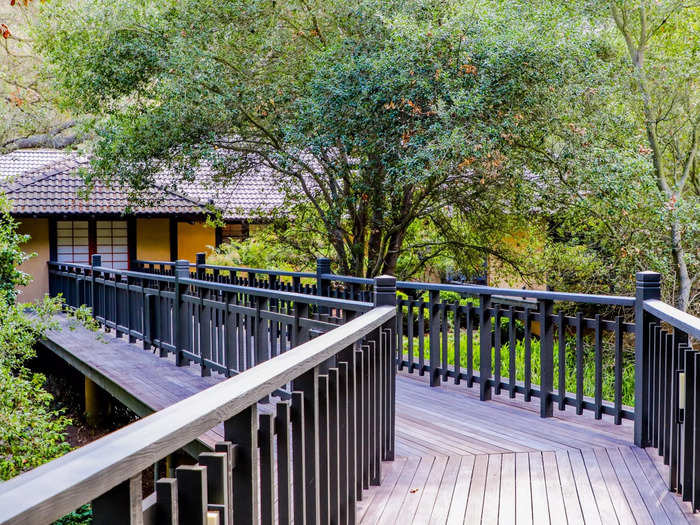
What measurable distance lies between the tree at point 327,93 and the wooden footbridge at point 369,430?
8.37 feet

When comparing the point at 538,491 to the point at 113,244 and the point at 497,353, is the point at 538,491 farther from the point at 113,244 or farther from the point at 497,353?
the point at 113,244

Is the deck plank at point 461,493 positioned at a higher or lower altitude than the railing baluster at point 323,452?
lower

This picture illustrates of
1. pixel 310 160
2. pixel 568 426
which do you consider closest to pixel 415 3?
pixel 310 160

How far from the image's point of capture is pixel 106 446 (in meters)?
1.27

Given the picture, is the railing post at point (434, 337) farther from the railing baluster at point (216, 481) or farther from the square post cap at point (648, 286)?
the railing baluster at point (216, 481)

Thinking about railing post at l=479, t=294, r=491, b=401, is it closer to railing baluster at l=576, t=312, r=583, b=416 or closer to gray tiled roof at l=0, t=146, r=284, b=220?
railing baluster at l=576, t=312, r=583, b=416

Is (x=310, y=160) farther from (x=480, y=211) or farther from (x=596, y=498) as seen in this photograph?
(x=596, y=498)

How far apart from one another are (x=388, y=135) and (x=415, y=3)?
1907mm

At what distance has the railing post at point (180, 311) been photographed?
758cm

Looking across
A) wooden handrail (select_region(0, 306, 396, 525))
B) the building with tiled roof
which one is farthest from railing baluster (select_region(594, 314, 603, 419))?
the building with tiled roof

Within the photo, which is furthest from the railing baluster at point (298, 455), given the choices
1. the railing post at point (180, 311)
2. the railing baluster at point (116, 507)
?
the railing post at point (180, 311)

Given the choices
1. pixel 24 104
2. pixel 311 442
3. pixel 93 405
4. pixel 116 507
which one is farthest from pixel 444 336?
pixel 24 104

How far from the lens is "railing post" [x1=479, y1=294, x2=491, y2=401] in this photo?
19.5ft

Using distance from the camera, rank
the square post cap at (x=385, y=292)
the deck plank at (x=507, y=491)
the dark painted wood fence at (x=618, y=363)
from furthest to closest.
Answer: the square post cap at (x=385, y=292) < the deck plank at (x=507, y=491) < the dark painted wood fence at (x=618, y=363)
